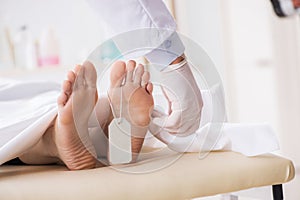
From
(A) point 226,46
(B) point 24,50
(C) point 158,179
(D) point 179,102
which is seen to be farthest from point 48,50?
(C) point 158,179

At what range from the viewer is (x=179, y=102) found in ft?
3.45

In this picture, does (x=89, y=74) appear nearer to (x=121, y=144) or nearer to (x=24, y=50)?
(x=121, y=144)

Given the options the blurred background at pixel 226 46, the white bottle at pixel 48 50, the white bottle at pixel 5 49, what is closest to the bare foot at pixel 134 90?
the blurred background at pixel 226 46

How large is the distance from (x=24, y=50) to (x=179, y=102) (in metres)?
1.83

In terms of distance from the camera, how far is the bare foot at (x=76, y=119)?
95 cm

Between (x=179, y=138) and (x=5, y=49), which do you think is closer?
(x=179, y=138)

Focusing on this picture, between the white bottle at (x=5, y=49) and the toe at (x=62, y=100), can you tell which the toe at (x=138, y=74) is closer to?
the toe at (x=62, y=100)

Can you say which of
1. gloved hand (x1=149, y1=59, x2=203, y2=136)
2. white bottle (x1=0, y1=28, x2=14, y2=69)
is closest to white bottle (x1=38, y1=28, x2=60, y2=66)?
white bottle (x1=0, y1=28, x2=14, y2=69)

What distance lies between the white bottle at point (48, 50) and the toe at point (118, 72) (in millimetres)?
1731

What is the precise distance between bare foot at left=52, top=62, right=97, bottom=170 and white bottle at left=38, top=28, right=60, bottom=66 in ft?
5.61

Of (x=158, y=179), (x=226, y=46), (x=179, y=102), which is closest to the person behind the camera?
(x=158, y=179)

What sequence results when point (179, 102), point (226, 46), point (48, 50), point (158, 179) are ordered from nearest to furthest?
1. point (158, 179)
2. point (179, 102)
3. point (226, 46)
4. point (48, 50)

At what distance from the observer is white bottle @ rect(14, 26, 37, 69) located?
8.73 feet

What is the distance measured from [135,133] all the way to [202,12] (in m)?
1.56
